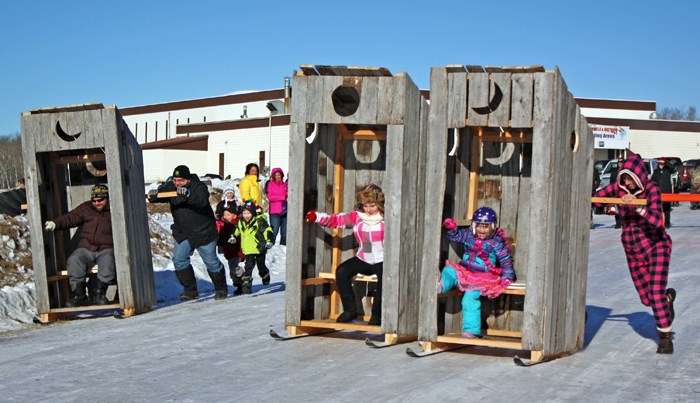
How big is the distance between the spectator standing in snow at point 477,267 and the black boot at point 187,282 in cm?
497

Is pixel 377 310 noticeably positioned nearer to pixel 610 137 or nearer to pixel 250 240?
pixel 250 240

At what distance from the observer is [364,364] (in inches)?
291

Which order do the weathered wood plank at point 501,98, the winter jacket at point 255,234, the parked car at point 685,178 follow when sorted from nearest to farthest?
1. the weathered wood plank at point 501,98
2. the winter jacket at point 255,234
3. the parked car at point 685,178

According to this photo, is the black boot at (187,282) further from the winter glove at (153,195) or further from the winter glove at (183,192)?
the winter glove at (153,195)

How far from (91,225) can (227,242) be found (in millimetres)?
2750

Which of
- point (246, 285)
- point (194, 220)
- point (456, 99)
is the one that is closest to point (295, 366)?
point (456, 99)

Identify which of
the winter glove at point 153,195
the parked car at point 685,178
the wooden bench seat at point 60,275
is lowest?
the parked car at point 685,178

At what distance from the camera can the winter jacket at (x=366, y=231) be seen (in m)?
8.81

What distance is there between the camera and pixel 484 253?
324 inches

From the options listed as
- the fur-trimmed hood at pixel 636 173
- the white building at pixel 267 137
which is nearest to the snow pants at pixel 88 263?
the fur-trimmed hood at pixel 636 173

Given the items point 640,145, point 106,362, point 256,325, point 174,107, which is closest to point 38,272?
point 256,325

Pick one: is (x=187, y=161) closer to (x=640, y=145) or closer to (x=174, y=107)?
(x=174, y=107)

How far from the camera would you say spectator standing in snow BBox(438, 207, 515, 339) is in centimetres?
802

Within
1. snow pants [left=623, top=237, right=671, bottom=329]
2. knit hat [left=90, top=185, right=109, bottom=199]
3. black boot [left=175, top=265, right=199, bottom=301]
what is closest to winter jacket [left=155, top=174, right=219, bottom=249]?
black boot [left=175, top=265, right=199, bottom=301]
